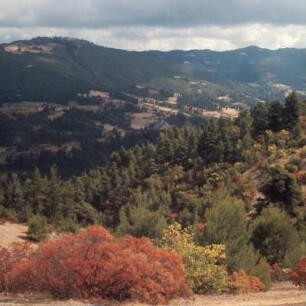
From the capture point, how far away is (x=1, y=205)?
94.3 m

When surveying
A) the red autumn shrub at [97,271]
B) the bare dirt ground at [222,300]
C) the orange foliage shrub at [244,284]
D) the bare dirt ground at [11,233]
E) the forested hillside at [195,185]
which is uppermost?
the red autumn shrub at [97,271]

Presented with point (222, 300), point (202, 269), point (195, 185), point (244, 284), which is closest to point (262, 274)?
point (244, 284)

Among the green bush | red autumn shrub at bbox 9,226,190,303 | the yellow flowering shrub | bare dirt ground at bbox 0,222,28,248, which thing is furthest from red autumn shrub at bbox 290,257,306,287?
bare dirt ground at bbox 0,222,28,248

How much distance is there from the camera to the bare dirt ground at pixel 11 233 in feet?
233

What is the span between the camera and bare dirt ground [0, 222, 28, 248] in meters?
71.1

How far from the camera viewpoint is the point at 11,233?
7831 cm

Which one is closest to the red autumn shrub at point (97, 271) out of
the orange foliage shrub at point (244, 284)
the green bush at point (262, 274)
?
the orange foliage shrub at point (244, 284)

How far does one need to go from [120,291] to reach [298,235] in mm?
28409

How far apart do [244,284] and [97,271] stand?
11554 millimetres

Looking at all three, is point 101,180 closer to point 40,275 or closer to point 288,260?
point 288,260

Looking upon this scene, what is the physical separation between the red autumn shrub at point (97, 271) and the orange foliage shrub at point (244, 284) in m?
6.36

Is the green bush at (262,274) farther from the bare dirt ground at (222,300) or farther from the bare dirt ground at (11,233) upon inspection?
the bare dirt ground at (11,233)

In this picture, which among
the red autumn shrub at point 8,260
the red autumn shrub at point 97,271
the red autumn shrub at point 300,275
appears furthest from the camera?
the red autumn shrub at point 300,275

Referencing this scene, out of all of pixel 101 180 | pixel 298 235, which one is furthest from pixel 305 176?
pixel 101 180
